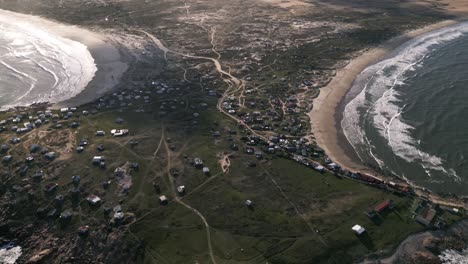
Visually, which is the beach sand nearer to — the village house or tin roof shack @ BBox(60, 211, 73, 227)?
tin roof shack @ BBox(60, 211, 73, 227)

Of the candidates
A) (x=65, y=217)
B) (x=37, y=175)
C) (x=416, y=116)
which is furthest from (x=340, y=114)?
(x=37, y=175)

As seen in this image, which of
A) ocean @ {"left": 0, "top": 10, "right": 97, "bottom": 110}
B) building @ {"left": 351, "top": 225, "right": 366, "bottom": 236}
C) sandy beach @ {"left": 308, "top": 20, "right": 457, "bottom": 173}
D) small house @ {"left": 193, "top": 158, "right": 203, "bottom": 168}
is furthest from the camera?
ocean @ {"left": 0, "top": 10, "right": 97, "bottom": 110}

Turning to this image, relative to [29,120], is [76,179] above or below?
below

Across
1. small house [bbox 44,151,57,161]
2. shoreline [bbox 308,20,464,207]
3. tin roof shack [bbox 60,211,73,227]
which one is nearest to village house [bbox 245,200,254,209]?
shoreline [bbox 308,20,464,207]

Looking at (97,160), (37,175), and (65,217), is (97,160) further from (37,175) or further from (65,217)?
(65,217)

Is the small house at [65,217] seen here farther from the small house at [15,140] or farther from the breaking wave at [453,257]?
the breaking wave at [453,257]
